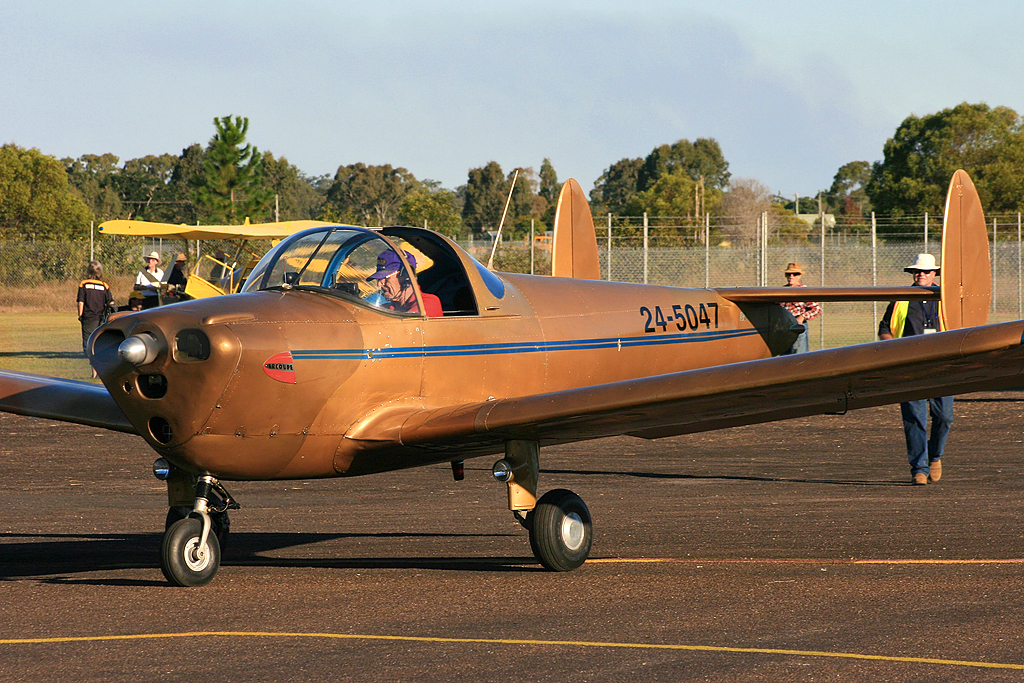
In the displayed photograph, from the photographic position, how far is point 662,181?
3147 inches

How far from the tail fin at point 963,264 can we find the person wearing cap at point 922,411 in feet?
2.41

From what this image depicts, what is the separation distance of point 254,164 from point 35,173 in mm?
21906

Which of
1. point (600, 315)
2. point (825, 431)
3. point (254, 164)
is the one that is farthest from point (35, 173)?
point (600, 315)

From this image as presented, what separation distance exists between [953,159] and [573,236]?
56.6 metres

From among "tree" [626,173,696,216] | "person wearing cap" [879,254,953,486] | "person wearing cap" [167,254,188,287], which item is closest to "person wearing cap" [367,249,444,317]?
"person wearing cap" [879,254,953,486]

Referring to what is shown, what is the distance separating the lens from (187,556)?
7391mm

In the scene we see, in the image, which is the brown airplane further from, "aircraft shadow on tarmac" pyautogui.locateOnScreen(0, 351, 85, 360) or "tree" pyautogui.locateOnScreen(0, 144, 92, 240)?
"tree" pyautogui.locateOnScreen(0, 144, 92, 240)

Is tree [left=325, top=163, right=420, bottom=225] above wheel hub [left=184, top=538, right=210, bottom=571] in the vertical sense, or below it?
above

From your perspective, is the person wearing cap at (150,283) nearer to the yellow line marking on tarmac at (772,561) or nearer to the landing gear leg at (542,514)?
the landing gear leg at (542,514)

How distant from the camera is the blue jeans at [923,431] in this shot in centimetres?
1152

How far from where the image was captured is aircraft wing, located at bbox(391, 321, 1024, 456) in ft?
20.8

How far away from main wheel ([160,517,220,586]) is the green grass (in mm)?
16644

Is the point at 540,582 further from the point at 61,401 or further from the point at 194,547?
the point at 61,401

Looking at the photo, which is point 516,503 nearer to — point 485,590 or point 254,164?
point 485,590
